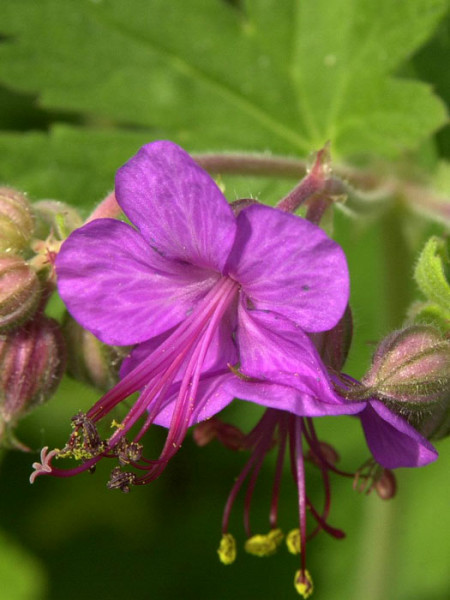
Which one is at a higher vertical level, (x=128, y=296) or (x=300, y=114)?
(x=300, y=114)

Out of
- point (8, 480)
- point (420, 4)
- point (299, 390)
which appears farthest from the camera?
point (8, 480)

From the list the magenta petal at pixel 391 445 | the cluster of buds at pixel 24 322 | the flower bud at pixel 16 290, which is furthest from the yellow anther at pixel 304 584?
the flower bud at pixel 16 290

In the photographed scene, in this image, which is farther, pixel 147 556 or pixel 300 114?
pixel 147 556

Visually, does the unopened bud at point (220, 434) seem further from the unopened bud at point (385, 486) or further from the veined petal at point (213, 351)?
the unopened bud at point (385, 486)

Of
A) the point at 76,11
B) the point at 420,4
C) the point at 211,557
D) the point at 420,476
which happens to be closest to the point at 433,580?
the point at 420,476

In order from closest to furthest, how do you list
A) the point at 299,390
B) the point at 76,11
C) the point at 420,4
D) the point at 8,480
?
the point at 299,390
the point at 420,4
the point at 76,11
the point at 8,480

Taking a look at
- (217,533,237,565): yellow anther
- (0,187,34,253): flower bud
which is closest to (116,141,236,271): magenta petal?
(0,187,34,253): flower bud

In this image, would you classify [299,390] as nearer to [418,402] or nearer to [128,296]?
[418,402]

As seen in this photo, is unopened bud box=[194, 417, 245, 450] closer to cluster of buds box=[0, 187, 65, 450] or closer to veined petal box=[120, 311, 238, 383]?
veined petal box=[120, 311, 238, 383]
